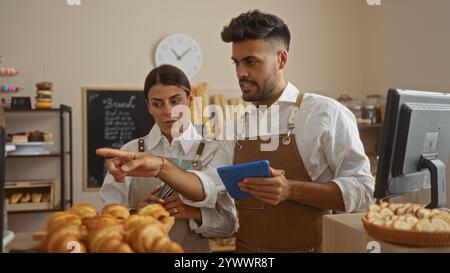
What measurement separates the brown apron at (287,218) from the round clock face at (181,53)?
2289mm

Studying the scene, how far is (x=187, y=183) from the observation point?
1.12 m

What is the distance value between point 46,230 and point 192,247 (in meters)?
0.60

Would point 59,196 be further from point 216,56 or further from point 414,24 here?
point 414,24

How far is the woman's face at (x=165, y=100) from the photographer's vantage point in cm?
135

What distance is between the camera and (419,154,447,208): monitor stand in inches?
43.9

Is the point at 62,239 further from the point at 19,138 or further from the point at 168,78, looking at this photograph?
the point at 19,138

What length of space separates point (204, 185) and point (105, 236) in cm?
47

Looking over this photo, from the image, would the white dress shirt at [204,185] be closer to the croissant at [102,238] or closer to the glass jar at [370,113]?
the croissant at [102,238]

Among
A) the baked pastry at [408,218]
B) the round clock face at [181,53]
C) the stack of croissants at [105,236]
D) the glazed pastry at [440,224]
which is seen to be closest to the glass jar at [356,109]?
the round clock face at [181,53]

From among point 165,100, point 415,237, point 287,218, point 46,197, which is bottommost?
point 46,197

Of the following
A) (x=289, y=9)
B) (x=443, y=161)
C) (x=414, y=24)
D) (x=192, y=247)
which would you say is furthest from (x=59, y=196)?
(x=414, y=24)

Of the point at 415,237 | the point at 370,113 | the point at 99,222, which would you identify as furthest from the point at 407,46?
the point at 99,222

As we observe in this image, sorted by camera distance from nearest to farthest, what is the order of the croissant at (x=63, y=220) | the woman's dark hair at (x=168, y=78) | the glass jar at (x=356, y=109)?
the croissant at (x=63, y=220), the woman's dark hair at (x=168, y=78), the glass jar at (x=356, y=109)

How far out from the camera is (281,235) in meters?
1.35
